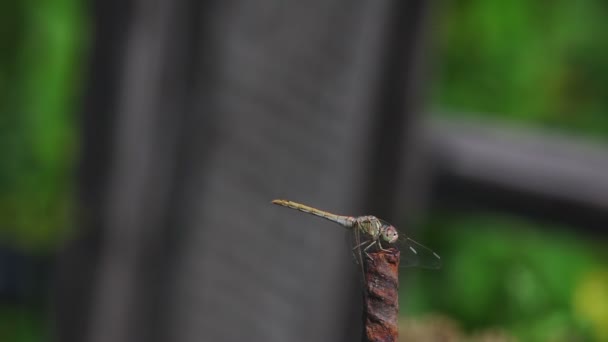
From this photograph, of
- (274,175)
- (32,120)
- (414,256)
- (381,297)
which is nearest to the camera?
(381,297)

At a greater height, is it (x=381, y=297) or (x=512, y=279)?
(x=381, y=297)

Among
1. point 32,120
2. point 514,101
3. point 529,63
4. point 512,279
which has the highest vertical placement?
point 529,63

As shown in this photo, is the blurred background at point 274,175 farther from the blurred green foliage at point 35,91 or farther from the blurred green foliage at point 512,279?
the blurred green foliage at point 35,91

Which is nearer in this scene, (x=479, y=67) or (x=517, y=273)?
(x=517, y=273)

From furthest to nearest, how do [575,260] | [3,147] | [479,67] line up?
1. [479,67]
2. [3,147]
3. [575,260]

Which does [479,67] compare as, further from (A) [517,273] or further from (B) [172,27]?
(B) [172,27]

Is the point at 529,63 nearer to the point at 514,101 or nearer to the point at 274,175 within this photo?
the point at 514,101

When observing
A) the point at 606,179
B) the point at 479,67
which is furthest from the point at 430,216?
the point at 606,179

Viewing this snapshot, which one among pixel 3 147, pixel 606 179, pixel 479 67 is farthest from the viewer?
pixel 479 67

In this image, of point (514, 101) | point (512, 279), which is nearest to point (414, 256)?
point (512, 279)
